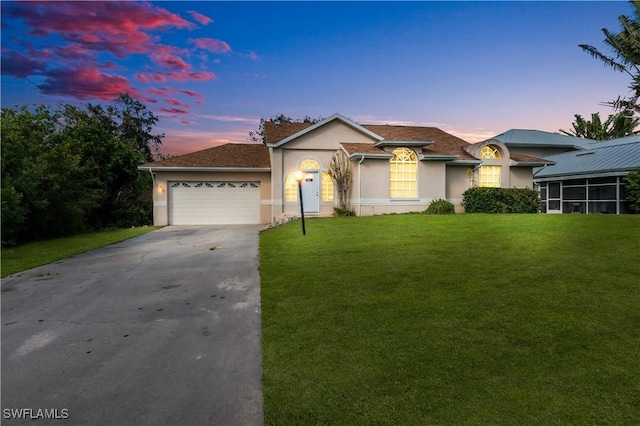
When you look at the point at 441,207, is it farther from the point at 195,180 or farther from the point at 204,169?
the point at 195,180

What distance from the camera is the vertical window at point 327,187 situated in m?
18.2

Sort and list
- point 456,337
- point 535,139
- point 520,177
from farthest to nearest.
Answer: point 535,139 < point 520,177 < point 456,337

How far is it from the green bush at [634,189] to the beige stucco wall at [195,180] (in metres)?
18.7

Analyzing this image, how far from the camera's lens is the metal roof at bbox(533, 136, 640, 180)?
19078 mm

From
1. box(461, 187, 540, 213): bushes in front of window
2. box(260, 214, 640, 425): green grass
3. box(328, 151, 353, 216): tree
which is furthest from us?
box(461, 187, 540, 213): bushes in front of window

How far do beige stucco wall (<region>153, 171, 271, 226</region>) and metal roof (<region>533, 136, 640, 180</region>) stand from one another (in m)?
19.1

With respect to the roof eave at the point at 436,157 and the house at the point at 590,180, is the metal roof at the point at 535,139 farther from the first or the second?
the roof eave at the point at 436,157

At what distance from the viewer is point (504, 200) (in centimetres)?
1803

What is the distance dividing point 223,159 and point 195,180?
1.97 m

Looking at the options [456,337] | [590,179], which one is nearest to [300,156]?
[456,337]

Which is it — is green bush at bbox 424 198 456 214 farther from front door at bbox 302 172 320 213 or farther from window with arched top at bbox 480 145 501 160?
front door at bbox 302 172 320 213

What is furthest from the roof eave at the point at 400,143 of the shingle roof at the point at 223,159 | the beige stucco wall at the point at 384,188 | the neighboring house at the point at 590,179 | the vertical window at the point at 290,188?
the neighboring house at the point at 590,179

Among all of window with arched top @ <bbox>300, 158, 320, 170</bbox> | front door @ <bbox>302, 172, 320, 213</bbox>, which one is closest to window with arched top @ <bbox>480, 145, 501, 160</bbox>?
window with arched top @ <bbox>300, 158, 320, 170</bbox>

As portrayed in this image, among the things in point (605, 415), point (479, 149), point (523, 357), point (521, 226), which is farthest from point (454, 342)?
point (479, 149)
